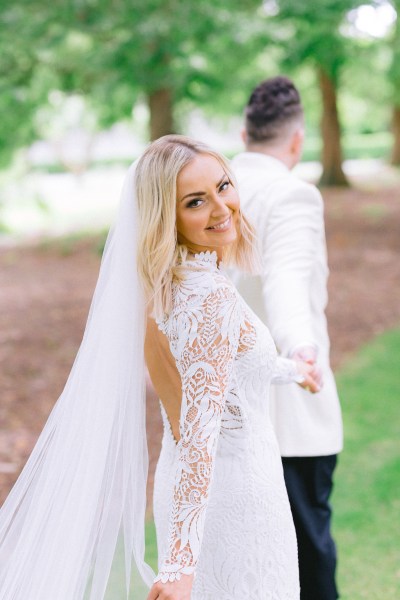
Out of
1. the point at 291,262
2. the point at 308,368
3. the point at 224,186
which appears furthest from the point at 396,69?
the point at 224,186

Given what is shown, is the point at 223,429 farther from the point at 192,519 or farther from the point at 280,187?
the point at 280,187

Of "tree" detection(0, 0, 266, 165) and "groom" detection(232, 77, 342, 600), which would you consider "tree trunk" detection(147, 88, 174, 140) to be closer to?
"tree" detection(0, 0, 266, 165)

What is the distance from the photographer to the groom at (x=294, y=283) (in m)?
→ 3.10

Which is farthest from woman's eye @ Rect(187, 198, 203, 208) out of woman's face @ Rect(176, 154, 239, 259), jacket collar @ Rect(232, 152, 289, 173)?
jacket collar @ Rect(232, 152, 289, 173)

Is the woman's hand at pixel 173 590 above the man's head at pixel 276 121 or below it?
below

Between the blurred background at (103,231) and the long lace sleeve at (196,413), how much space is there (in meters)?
2.46

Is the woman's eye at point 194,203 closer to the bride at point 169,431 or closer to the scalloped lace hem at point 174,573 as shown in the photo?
the bride at point 169,431

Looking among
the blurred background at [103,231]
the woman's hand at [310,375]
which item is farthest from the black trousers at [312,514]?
the blurred background at [103,231]

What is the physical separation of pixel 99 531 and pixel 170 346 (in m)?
0.61

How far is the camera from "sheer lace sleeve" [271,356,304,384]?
8.48ft

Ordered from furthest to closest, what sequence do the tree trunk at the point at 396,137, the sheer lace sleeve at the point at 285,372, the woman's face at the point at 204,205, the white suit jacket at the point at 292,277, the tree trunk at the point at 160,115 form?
the tree trunk at the point at 396,137
the tree trunk at the point at 160,115
the white suit jacket at the point at 292,277
the sheer lace sleeve at the point at 285,372
the woman's face at the point at 204,205

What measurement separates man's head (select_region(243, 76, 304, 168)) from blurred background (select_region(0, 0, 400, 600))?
7.66 feet

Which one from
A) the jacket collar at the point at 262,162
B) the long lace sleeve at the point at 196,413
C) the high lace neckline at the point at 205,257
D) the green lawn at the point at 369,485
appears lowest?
the green lawn at the point at 369,485

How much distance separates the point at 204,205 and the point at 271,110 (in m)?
1.27
